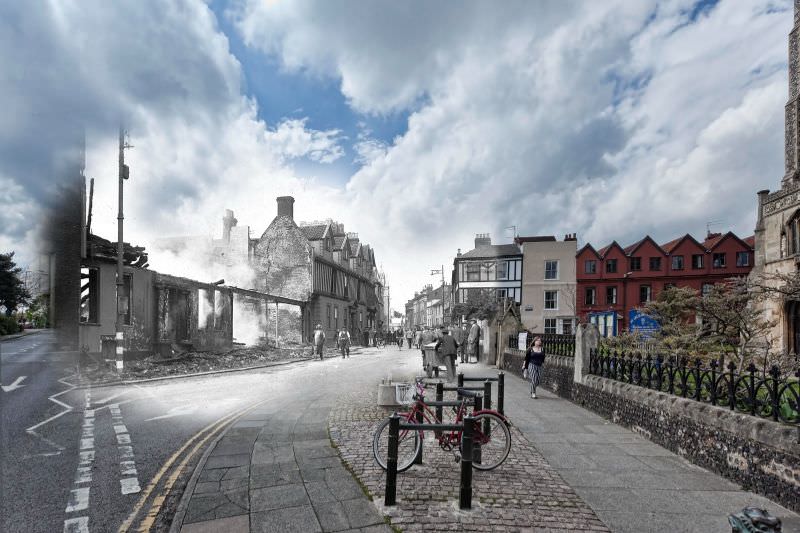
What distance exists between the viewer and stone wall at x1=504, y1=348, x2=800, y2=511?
4.52 metres

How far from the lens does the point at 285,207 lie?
1496 inches

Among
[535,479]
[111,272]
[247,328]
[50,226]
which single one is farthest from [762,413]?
[247,328]

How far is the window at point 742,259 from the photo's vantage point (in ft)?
126

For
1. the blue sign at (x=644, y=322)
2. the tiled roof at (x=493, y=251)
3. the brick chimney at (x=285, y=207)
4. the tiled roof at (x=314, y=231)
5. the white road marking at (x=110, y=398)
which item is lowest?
the white road marking at (x=110, y=398)

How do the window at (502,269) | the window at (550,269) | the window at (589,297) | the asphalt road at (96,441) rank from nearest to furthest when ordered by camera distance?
the asphalt road at (96,441) < the window at (589,297) < the window at (550,269) < the window at (502,269)

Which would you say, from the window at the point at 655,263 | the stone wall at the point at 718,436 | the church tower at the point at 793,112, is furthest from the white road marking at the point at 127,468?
the window at the point at 655,263

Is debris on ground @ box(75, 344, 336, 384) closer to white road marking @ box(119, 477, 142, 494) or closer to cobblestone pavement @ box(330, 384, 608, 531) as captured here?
white road marking @ box(119, 477, 142, 494)

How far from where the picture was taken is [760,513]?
2348 millimetres

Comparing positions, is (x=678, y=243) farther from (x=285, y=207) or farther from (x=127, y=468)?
(x=127, y=468)

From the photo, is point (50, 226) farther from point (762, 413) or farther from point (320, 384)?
point (320, 384)

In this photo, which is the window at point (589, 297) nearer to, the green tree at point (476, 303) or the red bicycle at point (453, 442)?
the green tree at point (476, 303)

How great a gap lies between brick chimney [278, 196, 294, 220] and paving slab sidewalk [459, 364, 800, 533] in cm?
3299

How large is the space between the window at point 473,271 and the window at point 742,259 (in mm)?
23544

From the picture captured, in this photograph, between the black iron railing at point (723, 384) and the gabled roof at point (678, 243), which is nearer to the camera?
the black iron railing at point (723, 384)
